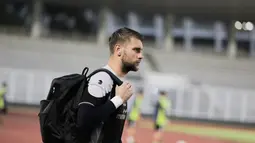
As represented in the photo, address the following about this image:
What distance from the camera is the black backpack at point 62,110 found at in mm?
3219

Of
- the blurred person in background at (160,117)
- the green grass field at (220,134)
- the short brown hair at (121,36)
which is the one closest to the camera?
the short brown hair at (121,36)

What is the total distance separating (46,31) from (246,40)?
1893cm

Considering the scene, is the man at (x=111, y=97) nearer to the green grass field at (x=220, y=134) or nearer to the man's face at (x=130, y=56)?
the man's face at (x=130, y=56)

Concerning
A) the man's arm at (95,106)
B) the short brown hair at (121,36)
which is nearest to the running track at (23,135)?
the short brown hair at (121,36)

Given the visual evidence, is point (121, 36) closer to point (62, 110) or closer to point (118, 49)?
point (118, 49)

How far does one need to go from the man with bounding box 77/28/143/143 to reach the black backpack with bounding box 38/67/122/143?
2.3 inches

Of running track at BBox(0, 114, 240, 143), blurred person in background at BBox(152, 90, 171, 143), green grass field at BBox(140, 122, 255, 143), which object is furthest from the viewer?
green grass field at BBox(140, 122, 255, 143)

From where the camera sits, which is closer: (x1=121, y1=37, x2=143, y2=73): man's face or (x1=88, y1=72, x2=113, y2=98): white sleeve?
(x1=88, y1=72, x2=113, y2=98): white sleeve

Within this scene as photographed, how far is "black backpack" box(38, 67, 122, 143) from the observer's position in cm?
322

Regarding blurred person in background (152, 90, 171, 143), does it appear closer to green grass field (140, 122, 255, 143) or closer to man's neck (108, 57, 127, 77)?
green grass field (140, 122, 255, 143)

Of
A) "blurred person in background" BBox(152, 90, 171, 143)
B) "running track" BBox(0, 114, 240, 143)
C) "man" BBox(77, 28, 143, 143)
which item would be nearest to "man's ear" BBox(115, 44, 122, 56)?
"man" BBox(77, 28, 143, 143)

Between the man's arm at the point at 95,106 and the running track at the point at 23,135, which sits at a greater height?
the man's arm at the point at 95,106

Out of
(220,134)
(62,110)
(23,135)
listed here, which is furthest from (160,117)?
(62,110)

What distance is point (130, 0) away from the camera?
4453cm
